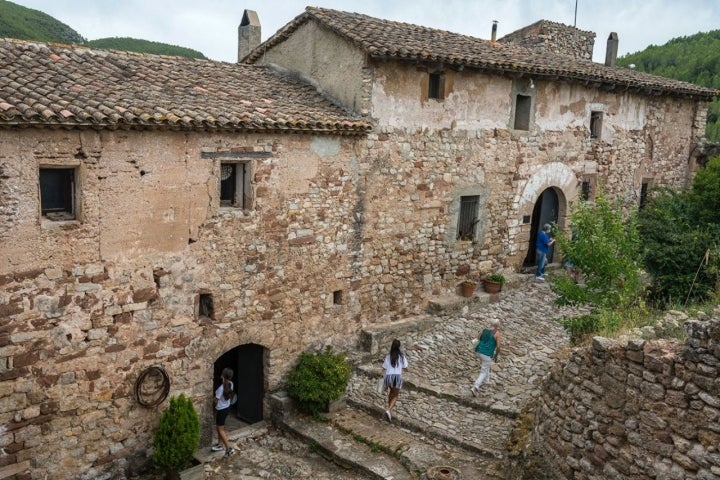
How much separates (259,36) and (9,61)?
7640 mm

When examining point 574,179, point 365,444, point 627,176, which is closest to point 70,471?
point 365,444

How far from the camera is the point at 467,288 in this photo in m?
13.5

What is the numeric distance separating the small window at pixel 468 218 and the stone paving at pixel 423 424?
80.3 inches

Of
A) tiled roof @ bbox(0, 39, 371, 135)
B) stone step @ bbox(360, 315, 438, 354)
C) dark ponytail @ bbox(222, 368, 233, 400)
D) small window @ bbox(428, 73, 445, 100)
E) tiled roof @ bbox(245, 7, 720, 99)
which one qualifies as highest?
tiled roof @ bbox(245, 7, 720, 99)

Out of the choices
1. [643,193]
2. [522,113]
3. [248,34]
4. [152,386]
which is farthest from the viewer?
[643,193]

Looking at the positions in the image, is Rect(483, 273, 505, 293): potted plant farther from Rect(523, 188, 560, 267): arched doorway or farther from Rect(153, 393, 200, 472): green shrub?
Rect(153, 393, 200, 472): green shrub

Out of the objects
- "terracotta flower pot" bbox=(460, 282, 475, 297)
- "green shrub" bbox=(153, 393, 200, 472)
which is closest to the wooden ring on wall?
"green shrub" bbox=(153, 393, 200, 472)

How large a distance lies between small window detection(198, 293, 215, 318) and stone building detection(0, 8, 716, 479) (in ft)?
0.11

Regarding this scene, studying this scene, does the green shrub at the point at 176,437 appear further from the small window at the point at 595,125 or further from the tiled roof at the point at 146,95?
the small window at the point at 595,125

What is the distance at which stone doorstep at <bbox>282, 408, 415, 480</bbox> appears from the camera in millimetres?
9156

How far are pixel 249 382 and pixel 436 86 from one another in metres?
6.60

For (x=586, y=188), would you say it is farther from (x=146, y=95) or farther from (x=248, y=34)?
(x=146, y=95)

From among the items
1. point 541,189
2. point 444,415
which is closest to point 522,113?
point 541,189

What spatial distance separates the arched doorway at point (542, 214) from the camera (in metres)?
15.8
